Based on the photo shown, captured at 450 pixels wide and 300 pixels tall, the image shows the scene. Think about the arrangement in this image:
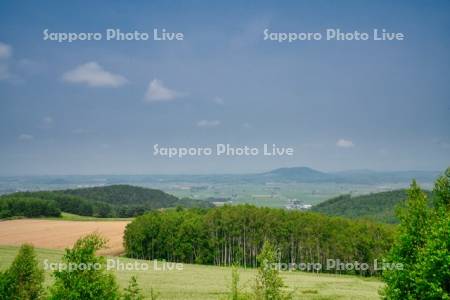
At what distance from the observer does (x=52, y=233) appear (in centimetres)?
9688

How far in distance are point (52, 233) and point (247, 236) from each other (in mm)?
44777

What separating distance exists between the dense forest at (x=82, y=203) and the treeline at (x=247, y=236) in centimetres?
4533

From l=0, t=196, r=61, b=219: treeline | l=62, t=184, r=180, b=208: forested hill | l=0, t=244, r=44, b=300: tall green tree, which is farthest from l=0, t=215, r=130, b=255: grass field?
l=62, t=184, r=180, b=208: forested hill

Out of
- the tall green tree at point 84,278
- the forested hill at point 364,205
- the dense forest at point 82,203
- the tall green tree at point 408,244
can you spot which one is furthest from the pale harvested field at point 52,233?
the forested hill at point 364,205

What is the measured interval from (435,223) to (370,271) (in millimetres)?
63147

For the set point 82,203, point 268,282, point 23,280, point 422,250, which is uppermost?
point 82,203

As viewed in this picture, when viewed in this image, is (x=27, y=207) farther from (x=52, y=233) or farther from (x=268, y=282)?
(x=268, y=282)

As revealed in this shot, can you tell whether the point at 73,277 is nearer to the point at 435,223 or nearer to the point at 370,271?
the point at 435,223

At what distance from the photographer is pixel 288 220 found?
9125 cm

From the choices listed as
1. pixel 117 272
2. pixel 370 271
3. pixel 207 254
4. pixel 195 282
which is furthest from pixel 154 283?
pixel 370 271

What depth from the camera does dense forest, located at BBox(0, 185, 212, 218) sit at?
4938 inches

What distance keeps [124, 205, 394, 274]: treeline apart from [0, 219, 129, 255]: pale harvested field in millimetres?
6944

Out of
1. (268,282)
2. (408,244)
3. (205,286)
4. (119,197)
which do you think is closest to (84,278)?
(268,282)

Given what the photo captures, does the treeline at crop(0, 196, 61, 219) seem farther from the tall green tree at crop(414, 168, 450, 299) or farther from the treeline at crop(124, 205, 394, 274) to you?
the tall green tree at crop(414, 168, 450, 299)
